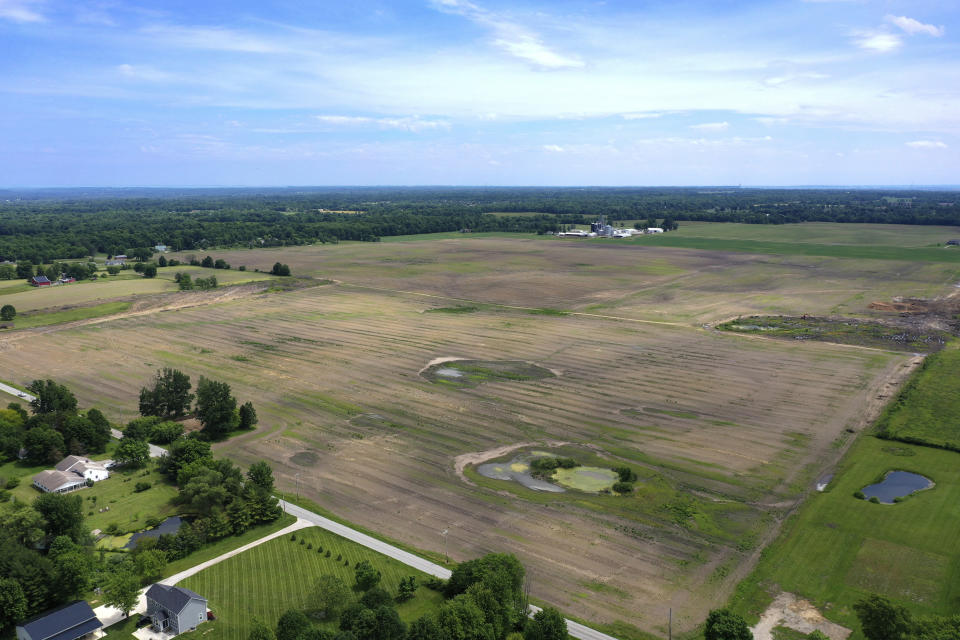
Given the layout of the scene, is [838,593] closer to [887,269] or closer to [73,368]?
[73,368]

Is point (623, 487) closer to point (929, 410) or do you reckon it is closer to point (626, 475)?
point (626, 475)

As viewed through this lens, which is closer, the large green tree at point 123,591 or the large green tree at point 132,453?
the large green tree at point 123,591

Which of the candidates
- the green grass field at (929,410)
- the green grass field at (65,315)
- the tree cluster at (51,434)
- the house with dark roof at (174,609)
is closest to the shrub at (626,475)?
the green grass field at (929,410)

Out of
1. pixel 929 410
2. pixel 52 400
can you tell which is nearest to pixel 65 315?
pixel 52 400

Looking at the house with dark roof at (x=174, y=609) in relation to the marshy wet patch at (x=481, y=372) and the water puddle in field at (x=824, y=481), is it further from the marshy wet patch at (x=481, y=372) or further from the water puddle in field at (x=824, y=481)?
the water puddle in field at (x=824, y=481)

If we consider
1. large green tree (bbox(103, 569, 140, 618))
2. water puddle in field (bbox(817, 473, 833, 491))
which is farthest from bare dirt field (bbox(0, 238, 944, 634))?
large green tree (bbox(103, 569, 140, 618))

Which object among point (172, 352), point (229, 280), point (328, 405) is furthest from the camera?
point (229, 280)

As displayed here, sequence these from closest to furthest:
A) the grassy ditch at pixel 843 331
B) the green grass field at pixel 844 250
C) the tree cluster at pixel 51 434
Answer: the tree cluster at pixel 51 434 → the grassy ditch at pixel 843 331 → the green grass field at pixel 844 250

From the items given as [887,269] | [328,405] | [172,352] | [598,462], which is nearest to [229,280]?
[172,352]
